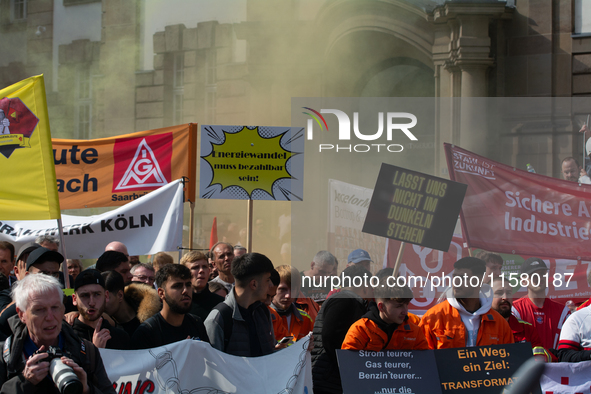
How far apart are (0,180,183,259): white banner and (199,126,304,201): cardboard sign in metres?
0.40

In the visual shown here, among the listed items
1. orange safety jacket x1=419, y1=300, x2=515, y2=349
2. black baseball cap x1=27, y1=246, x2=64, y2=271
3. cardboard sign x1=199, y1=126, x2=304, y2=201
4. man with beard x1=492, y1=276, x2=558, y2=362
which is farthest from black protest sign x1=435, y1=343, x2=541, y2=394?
cardboard sign x1=199, y1=126, x2=304, y2=201

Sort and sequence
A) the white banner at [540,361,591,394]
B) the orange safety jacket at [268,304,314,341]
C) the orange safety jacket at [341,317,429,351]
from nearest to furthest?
the orange safety jacket at [341,317,429,351] < the white banner at [540,361,591,394] < the orange safety jacket at [268,304,314,341]

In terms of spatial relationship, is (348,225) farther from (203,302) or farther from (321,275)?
(203,302)

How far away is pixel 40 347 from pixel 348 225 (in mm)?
3286

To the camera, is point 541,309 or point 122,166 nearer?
point 541,309

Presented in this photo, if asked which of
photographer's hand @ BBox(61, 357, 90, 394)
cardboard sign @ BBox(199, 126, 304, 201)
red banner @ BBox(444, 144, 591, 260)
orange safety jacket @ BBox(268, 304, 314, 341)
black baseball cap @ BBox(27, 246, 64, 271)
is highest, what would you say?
cardboard sign @ BBox(199, 126, 304, 201)

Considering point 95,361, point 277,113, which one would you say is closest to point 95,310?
point 95,361

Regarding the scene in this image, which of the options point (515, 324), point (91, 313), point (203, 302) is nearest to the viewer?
point (91, 313)

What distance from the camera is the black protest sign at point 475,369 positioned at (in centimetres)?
337

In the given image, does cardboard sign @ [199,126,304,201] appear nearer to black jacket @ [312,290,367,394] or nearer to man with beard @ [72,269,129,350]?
black jacket @ [312,290,367,394]

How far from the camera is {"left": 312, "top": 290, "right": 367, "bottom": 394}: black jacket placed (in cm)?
335

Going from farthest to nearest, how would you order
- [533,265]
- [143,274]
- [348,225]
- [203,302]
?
[348,225] → [143,274] → [533,265] → [203,302]

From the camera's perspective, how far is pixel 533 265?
4461 mm

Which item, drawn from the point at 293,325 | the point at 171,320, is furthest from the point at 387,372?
the point at 171,320
